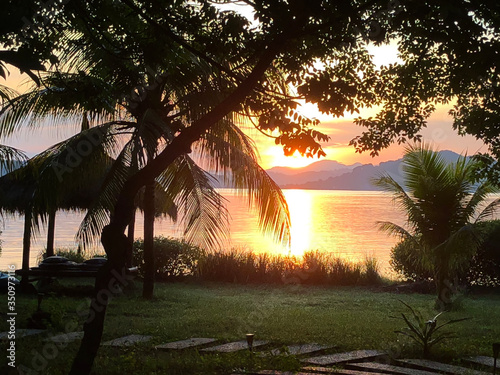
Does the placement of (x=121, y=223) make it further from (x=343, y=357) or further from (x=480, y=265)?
(x=480, y=265)

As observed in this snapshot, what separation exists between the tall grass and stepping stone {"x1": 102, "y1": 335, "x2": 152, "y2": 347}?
10.4 m

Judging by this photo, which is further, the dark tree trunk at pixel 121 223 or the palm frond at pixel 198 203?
the palm frond at pixel 198 203

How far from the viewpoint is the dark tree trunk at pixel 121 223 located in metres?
5.70

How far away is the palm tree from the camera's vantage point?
1404cm

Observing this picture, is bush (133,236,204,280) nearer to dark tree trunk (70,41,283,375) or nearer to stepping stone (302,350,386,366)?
stepping stone (302,350,386,366)

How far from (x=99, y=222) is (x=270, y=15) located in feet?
23.3

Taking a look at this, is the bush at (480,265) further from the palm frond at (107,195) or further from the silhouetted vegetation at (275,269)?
the palm frond at (107,195)

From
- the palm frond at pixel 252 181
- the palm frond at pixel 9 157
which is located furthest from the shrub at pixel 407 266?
the palm frond at pixel 9 157

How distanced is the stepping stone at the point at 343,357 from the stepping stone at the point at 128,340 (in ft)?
8.12

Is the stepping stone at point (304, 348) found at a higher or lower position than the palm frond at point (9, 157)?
lower

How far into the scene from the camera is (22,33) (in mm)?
7508

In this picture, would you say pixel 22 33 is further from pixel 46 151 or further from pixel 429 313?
pixel 429 313

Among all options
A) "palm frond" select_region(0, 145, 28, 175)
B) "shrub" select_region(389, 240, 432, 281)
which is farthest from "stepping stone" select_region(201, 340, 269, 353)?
"shrub" select_region(389, 240, 432, 281)

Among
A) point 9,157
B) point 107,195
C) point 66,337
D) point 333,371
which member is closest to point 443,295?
point 107,195
